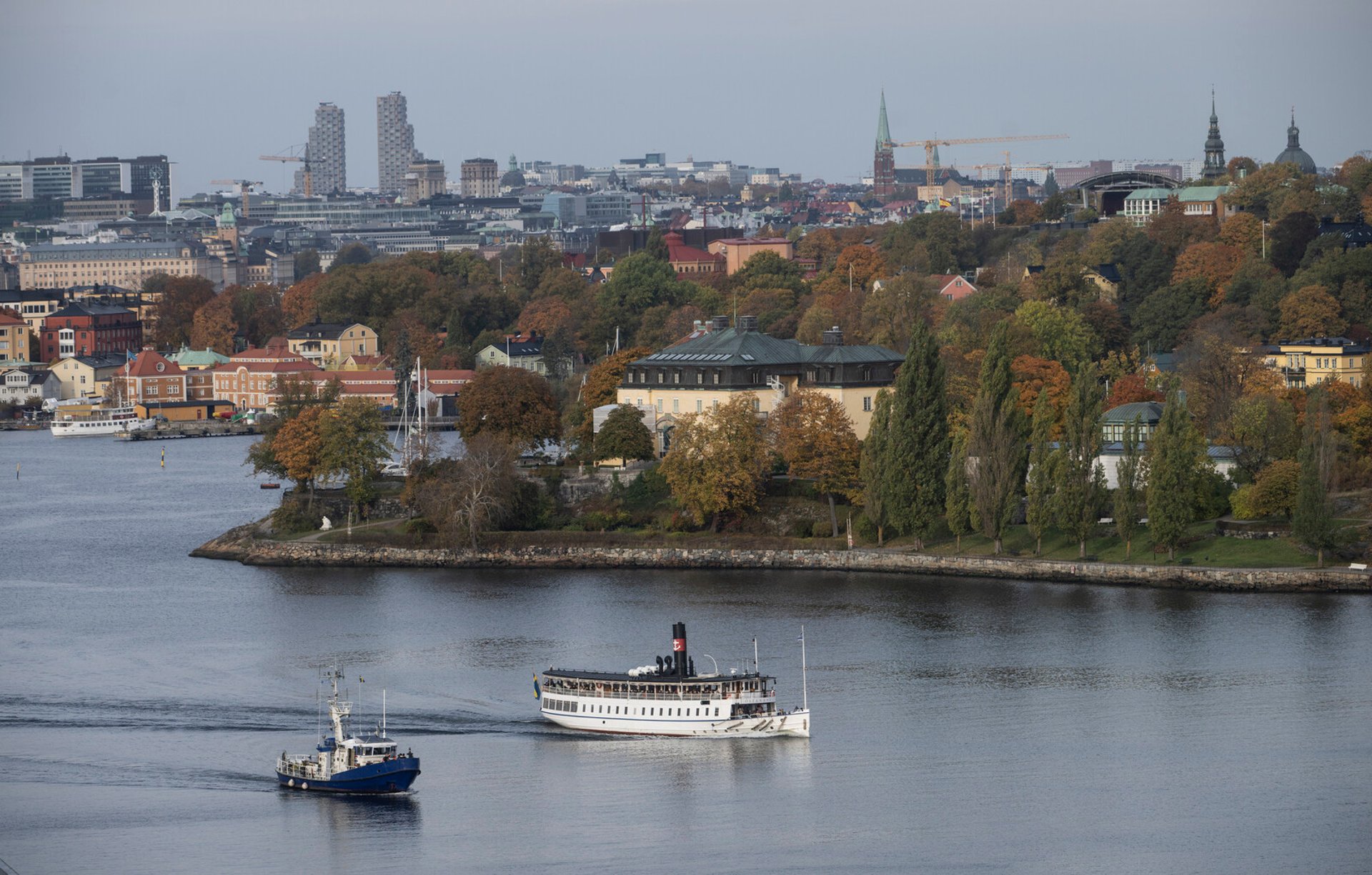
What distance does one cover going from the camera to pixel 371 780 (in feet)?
93.2

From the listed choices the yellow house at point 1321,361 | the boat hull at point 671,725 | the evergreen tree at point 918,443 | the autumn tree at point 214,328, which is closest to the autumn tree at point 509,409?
the evergreen tree at point 918,443

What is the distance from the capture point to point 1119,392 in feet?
174

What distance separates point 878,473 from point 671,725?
42.4 ft

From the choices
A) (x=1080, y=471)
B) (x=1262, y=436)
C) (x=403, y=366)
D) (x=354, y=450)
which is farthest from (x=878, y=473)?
(x=403, y=366)

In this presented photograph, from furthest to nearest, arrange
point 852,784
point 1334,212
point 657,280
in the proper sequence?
point 657,280
point 1334,212
point 852,784

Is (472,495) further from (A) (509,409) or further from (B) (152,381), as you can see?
(B) (152,381)

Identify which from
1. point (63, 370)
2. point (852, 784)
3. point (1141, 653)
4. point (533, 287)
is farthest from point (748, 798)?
point (533, 287)

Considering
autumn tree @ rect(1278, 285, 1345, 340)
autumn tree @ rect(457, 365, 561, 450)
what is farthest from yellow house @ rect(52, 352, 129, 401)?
autumn tree @ rect(1278, 285, 1345, 340)

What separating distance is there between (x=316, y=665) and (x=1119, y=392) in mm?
24193

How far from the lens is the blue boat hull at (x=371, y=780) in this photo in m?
28.3

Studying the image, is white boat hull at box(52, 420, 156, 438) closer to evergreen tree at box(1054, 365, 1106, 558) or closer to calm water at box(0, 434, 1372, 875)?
calm water at box(0, 434, 1372, 875)

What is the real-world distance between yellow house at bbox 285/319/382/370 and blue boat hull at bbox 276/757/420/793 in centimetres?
6042

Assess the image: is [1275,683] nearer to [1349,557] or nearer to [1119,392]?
[1349,557]

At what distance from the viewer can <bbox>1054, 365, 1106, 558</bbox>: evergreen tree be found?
4147 cm
